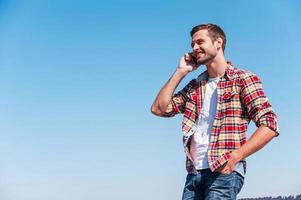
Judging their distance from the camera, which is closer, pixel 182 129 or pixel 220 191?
pixel 220 191

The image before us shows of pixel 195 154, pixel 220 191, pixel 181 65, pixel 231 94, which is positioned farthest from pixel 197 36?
pixel 220 191

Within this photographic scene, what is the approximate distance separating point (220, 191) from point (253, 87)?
1.22 meters

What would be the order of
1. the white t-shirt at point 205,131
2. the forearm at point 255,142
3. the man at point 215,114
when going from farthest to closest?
1. the white t-shirt at point 205,131
2. the man at point 215,114
3. the forearm at point 255,142

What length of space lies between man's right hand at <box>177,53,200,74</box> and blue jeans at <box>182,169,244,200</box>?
1327 millimetres

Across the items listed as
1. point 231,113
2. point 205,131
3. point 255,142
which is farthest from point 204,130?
point 255,142

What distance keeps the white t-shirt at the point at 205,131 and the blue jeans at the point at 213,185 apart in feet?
0.30

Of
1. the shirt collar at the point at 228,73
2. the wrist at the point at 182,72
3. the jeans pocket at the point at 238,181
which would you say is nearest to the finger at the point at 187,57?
the wrist at the point at 182,72

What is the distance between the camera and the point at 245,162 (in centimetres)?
485

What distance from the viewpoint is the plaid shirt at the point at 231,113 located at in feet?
15.3

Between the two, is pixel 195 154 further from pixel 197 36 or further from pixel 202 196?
pixel 197 36

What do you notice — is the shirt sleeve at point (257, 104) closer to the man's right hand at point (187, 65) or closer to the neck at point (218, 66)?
the neck at point (218, 66)

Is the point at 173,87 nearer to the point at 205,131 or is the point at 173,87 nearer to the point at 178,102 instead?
the point at 178,102

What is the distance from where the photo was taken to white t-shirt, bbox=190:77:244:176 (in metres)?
4.82

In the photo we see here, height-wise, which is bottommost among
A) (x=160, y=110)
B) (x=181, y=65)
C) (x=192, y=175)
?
(x=192, y=175)
